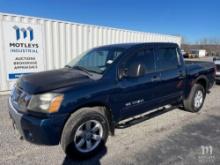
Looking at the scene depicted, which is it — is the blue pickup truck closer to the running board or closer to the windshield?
the windshield

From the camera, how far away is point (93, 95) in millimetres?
3061

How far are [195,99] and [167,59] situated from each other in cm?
167

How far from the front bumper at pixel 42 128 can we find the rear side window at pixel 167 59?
96.6 inches

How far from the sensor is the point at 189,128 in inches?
170

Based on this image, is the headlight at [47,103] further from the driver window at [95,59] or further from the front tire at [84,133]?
the driver window at [95,59]

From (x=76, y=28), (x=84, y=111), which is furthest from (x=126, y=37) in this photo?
(x=84, y=111)

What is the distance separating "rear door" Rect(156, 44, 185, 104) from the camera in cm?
423

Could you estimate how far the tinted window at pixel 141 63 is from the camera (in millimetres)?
3465

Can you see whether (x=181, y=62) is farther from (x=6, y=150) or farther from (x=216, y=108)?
(x=6, y=150)

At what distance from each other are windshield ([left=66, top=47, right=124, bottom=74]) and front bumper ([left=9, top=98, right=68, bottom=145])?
3.89 ft

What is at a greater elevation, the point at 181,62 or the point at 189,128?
the point at 181,62

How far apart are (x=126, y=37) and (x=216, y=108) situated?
605 centimetres

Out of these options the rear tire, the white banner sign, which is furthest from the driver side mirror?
the white banner sign

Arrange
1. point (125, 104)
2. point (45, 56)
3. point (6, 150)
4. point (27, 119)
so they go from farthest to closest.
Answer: point (45, 56) → point (125, 104) → point (6, 150) → point (27, 119)
